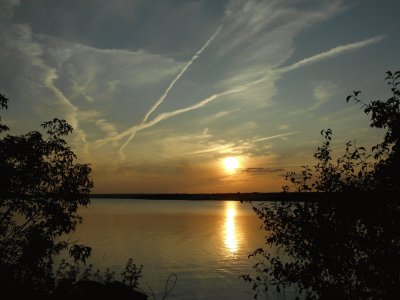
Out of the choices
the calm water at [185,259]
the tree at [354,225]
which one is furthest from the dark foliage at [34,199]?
the calm water at [185,259]

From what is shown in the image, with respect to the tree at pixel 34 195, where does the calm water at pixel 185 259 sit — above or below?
below

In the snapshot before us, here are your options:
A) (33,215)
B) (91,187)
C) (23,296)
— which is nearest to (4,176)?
(33,215)

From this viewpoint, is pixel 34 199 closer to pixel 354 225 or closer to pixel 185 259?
pixel 354 225

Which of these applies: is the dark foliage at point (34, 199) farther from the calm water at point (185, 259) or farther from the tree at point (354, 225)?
the calm water at point (185, 259)

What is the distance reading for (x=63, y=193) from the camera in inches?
814

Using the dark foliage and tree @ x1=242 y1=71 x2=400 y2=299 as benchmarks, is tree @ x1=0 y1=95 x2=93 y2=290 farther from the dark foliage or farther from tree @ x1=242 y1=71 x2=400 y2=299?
tree @ x1=242 y1=71 x2=400 y2=299

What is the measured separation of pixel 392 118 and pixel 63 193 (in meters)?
16.2

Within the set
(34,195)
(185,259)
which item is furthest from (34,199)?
(185,259)

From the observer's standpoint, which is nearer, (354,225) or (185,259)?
(354,225)

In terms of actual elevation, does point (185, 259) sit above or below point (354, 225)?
below

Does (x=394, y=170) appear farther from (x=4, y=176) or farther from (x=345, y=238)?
(x=4, y=176)

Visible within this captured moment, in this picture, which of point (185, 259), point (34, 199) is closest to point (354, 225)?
point (34, 199)

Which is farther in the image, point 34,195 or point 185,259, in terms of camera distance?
point 185,259

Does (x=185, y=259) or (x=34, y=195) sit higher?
(x=34, y=195)
